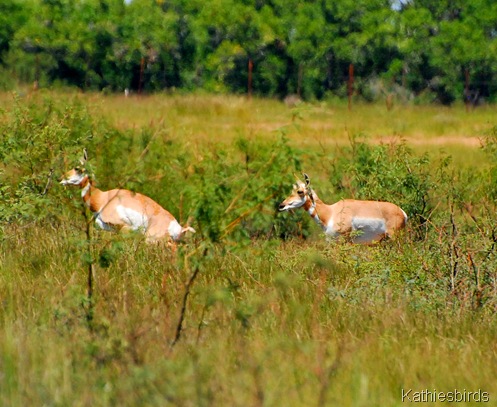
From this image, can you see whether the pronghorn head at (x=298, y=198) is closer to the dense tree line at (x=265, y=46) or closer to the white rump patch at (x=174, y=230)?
the white rump patch at (x=174, y=230)

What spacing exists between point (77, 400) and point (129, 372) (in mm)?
380

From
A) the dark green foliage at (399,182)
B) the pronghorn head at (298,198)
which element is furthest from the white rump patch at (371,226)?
the pronghorn head at (298,198)

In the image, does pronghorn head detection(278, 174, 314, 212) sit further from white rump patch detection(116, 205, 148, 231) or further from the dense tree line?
the dense tree line

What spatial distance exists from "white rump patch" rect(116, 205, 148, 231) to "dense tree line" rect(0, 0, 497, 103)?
1284 inches

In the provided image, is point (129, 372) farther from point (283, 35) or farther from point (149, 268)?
point (283, 35)

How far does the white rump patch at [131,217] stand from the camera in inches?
418

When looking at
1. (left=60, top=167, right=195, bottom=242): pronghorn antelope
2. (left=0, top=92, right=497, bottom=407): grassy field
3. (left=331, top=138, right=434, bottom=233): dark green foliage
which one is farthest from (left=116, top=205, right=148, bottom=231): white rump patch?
(left=331, top=138, right=434, bottom=233): dark green foliage

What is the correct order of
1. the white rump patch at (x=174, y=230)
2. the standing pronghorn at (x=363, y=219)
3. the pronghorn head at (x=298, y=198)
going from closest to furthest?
the white rump patch at (x=174, y=230)
the standing pronghorn at (x=363, y=219)
the pronghorn head at (x=298, y=198)

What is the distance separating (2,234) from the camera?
8680 mm

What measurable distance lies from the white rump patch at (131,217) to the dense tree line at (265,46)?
32.6 metres

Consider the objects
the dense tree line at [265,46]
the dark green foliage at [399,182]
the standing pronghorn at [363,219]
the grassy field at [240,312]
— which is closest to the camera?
the grassy field at [240,312]

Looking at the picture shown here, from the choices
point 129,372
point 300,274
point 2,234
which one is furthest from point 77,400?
point 2,234

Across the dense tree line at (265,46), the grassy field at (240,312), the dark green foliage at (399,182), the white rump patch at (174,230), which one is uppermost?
the grassy field at (240,312)

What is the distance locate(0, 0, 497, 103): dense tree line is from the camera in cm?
4375
